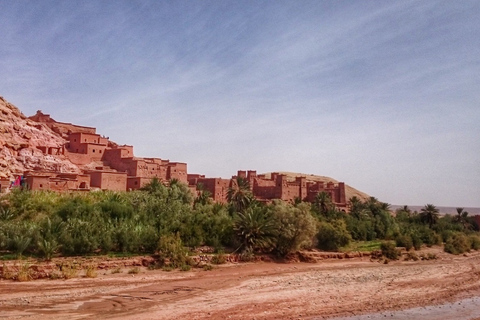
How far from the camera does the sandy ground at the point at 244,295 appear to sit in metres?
14.0

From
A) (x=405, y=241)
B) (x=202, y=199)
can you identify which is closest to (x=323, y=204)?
(x=405, y=241)

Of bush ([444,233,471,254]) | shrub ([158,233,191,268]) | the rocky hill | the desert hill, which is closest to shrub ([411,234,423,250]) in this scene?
bush ([444,233,471,254])

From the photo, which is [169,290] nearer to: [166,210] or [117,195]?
[166,210]

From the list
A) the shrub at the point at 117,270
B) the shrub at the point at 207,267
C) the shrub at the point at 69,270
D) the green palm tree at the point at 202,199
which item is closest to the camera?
the shrub at the point at 69,270

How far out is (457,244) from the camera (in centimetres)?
3797

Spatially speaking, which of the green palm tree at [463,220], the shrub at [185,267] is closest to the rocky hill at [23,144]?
the shrub at [185,267]

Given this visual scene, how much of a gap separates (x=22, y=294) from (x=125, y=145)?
27.3 m

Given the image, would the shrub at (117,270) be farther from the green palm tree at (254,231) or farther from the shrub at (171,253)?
the green palm tree at (254,231)

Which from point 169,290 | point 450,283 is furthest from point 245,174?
point 169,290

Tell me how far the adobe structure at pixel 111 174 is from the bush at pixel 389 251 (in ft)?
38.6

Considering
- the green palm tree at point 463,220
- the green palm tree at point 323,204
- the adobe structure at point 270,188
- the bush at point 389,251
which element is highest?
the adobe structure at point 270,188

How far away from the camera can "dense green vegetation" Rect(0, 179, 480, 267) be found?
64.3 ft

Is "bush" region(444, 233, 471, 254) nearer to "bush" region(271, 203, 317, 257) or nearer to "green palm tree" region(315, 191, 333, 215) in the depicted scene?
"green palm tree" region(315, 191, 333, 215)

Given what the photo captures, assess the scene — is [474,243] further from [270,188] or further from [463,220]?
[270,188]
